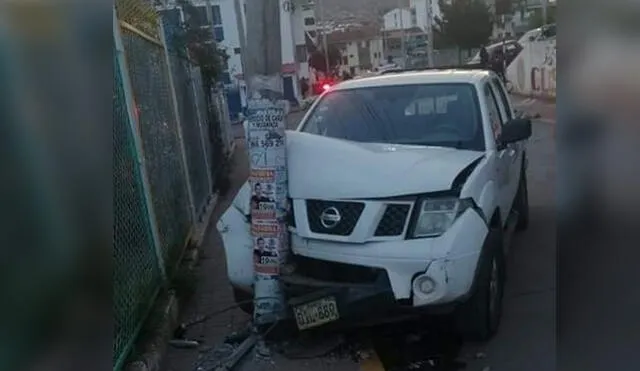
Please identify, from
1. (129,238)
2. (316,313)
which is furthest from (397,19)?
(316,313)

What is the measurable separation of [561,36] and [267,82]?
2919 mm

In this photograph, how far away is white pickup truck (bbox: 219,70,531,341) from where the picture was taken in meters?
3.88

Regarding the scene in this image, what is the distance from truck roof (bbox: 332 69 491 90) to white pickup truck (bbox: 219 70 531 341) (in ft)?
1.53

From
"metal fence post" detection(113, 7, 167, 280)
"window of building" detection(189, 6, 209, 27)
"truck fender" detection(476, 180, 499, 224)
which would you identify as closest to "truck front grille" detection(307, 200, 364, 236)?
"truck fender" detection(476, 180, 499, 224)

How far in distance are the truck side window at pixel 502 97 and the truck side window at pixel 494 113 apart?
19 centimetres

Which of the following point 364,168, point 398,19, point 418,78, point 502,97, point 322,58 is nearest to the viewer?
point 364,168

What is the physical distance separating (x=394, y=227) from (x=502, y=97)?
2768mm

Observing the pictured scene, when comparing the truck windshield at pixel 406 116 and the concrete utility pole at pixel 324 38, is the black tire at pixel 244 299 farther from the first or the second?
the concrete utility pole at pixel 324 38

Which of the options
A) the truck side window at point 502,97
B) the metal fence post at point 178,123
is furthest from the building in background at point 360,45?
the truck side window at point 502,97

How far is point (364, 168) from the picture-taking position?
4195 millimetres

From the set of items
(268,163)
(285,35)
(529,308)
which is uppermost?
(285,35)

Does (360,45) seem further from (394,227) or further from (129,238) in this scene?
(394,227)

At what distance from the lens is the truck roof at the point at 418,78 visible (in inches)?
211

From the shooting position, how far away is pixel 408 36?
4441 cm
